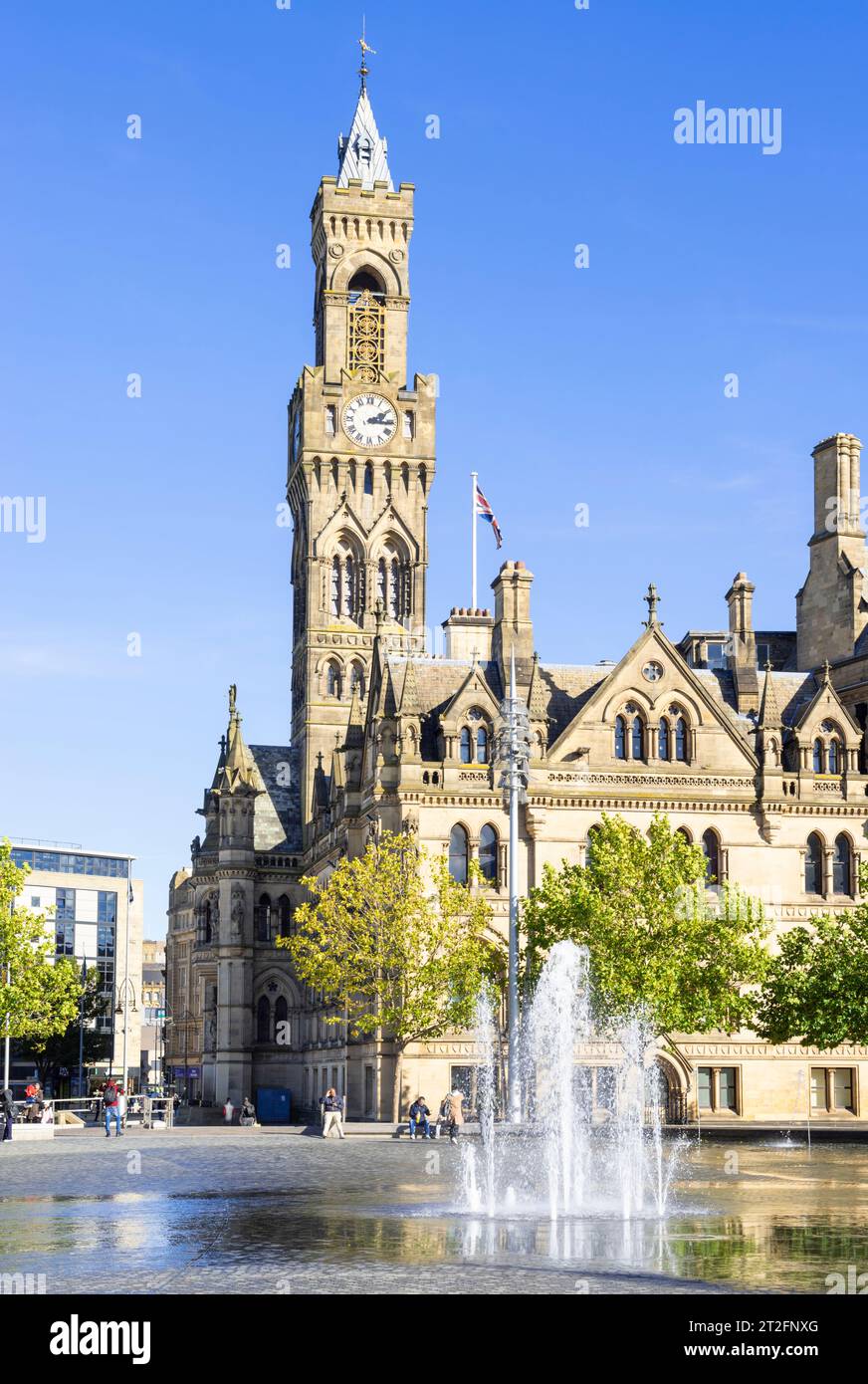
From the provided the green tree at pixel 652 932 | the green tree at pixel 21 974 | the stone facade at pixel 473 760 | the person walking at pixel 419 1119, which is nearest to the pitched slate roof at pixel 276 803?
the stone facade at pixel 473 760

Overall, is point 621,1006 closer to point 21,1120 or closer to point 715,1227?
point 21,1120

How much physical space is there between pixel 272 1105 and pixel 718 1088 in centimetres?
2662

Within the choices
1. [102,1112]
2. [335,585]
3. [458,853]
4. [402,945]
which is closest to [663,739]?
[458,853]

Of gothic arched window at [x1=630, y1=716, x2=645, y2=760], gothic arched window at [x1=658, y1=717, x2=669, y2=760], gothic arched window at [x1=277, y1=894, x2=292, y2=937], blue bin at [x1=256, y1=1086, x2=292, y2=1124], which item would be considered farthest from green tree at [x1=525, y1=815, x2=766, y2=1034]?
gothic arched window at [x1=277, y1=894, x2=292, y2=937]

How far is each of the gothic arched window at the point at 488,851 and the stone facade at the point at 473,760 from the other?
0.08m

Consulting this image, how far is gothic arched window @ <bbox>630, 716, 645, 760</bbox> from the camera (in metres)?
71.4

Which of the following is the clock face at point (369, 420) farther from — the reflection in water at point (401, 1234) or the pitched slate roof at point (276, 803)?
the reflection in water at point (401, 1234)

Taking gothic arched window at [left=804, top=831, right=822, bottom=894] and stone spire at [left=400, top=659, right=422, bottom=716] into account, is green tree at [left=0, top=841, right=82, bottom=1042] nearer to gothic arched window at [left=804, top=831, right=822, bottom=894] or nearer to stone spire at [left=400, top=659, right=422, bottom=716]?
stone spire at [left=400, top=659, right=422, bottom=716]

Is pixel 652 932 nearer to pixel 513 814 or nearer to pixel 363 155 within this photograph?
pixel 513 814

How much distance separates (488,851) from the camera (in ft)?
229

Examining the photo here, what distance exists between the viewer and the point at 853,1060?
70.9 meters
